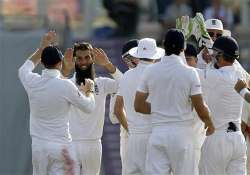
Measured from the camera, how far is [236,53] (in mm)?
13781

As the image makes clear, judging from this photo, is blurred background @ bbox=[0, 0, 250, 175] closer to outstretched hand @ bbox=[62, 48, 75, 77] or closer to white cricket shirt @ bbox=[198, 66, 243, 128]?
outstretched hand @ bbox=[62, 48, 75, 77]

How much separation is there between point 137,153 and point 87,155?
0.63 metres

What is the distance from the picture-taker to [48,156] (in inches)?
547

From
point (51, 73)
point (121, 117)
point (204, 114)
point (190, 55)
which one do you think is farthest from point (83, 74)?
point (204, 114)

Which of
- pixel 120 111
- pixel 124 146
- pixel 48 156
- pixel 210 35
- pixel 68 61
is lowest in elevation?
pixel 124 146

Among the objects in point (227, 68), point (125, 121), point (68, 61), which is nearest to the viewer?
point (227, 68)

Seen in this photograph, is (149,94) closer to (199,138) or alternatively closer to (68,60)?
(199,138)

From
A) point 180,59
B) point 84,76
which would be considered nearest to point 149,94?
point 180,59

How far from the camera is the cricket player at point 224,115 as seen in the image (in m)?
13.8

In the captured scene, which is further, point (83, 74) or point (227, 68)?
point (83, 74)

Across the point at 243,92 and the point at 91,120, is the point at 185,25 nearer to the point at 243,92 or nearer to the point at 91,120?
the point at 91,120

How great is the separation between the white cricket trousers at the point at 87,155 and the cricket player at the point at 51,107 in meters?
0.70

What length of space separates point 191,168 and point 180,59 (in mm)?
1092

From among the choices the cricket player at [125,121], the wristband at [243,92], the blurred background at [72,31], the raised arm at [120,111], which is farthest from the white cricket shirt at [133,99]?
the blurred background at [72,31]
